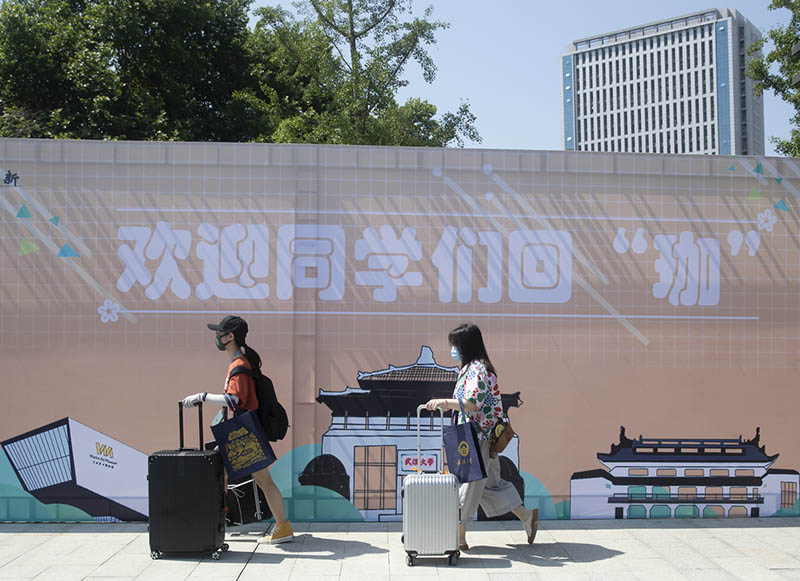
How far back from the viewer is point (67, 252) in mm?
5965

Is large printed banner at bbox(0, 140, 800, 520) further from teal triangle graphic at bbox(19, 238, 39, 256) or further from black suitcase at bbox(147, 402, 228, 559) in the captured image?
black suitcase at bbox(147, 402, 228, 559)

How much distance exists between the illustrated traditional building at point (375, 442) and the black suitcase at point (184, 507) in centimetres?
108

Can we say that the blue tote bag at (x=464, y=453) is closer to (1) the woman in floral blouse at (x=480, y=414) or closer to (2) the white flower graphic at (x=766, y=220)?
(1) the woman in floral blouse at (x=480, y=414)

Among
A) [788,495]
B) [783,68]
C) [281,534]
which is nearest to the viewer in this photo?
[281,534]

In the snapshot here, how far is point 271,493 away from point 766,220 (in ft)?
15.0

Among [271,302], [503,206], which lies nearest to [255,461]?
[271,302]

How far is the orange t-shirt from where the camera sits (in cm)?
520

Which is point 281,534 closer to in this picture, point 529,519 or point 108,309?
point 529,519

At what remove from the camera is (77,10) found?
763 inches

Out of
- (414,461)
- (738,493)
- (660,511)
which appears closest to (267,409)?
(414,461)

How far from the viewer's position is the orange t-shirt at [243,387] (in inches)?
205

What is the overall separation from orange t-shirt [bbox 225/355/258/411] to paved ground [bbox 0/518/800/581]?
3.33ft

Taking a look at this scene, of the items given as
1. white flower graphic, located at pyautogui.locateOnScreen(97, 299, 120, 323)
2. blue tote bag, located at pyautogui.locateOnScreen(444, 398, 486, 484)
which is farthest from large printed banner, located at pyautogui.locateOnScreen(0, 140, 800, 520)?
blue tote bag, located at pyautogui.locateOnScreen(444, 398, 486, 484)

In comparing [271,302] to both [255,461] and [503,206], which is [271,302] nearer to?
[255,461]
